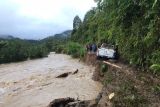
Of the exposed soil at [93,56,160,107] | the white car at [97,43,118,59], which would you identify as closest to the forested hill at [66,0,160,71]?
the exposed soil at [93,56,160,107]

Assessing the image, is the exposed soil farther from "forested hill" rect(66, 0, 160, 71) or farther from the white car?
the white car

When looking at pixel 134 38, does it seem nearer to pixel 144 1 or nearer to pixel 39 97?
pixel 144 1

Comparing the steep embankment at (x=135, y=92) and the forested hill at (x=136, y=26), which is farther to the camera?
the forested hill at (x=136, y=26)

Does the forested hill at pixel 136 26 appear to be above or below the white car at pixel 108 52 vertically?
above

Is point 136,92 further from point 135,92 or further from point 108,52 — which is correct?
point 108,52

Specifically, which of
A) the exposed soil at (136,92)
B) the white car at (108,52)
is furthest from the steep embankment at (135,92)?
the white car at (108,52)

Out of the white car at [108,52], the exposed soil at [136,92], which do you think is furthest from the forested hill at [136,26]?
the white car at [108,52]

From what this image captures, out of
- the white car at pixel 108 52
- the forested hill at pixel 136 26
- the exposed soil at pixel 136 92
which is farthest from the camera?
the white car at pixel 108 52

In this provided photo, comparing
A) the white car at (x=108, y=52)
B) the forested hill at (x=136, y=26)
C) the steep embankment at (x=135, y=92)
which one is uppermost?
the forested hill at (x=136, y=26)

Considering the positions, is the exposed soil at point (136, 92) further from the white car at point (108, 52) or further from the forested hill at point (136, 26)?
the white car at point (108, 52)

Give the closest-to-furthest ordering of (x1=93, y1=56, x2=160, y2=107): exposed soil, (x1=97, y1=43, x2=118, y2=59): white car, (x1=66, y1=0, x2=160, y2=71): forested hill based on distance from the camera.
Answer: (x1=93, y1=56, x2=160, y2=107): exposed soil
(x1=66, y1=0, x2=160, y2=71): forested hill
(x1=97, y1=43, x2=118, y2=59): white car

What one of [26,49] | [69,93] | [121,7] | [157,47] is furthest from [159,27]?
[26,49]

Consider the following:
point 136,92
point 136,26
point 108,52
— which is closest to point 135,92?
point 136,92

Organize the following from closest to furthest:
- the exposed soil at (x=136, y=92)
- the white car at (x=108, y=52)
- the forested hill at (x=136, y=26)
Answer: the exposed soil at (x=136, y=92) → the forested hill at (x=136, y=26) → the white car at (x=108, y=52)
